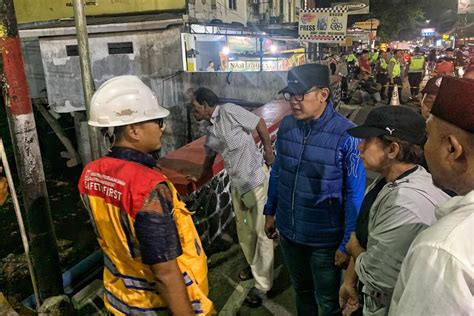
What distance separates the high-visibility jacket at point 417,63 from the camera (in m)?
14.3

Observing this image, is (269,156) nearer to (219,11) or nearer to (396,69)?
(396,69)

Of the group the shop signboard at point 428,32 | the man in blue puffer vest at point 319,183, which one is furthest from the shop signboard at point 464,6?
the shop signboard at point 428,32

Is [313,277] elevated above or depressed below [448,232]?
below

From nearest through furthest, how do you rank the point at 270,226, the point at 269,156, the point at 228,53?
the point at 270,226 → the point at 269,156 → the point at 228,53

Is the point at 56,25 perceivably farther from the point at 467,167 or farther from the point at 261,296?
the point at 467,167

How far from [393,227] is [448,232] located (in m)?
0.73

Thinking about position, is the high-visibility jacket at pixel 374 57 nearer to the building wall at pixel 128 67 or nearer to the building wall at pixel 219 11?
the building wall at pixel 219 11

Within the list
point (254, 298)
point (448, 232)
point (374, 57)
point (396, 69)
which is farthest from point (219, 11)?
point (448, 232)

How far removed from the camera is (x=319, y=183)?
272 cm

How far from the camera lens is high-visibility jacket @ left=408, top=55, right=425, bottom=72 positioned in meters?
14.3

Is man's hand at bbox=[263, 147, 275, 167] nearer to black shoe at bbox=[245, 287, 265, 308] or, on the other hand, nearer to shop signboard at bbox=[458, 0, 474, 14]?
black shoe at bbox=[245, 287, 265, 308]

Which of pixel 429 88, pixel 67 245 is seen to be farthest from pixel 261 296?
pixel 67 245

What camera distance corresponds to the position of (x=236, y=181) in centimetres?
356

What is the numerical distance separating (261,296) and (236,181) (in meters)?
1.14
